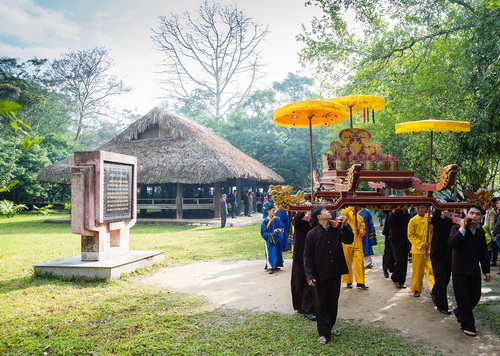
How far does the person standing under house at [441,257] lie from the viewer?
514cm

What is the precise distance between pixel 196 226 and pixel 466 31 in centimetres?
1207

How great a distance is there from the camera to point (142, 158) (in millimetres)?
18172

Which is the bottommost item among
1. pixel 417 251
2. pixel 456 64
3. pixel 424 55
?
pixel 417 251

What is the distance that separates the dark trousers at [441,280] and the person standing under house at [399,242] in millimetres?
1120

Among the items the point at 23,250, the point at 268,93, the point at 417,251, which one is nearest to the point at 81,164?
the point at 23,250

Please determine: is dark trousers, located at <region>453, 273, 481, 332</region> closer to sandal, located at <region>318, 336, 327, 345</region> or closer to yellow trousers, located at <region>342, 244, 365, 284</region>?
sandal, located at <region>318, 336, 327, 345</region>

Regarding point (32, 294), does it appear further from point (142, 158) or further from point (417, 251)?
point (142, 158)

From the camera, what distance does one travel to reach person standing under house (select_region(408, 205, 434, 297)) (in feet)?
19.1

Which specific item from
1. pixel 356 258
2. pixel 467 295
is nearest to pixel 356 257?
pixel 356 258

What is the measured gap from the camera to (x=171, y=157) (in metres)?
17.8

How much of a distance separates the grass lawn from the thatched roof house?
973cm

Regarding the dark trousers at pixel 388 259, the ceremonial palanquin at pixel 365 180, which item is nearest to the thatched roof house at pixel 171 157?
the dark trousers at pixel 388 259

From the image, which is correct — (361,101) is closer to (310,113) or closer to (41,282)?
(310,113)

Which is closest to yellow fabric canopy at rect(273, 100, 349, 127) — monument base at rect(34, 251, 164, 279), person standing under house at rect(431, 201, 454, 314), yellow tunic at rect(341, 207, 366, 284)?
yellow tunic at rect(341, 207, 366, 284)
